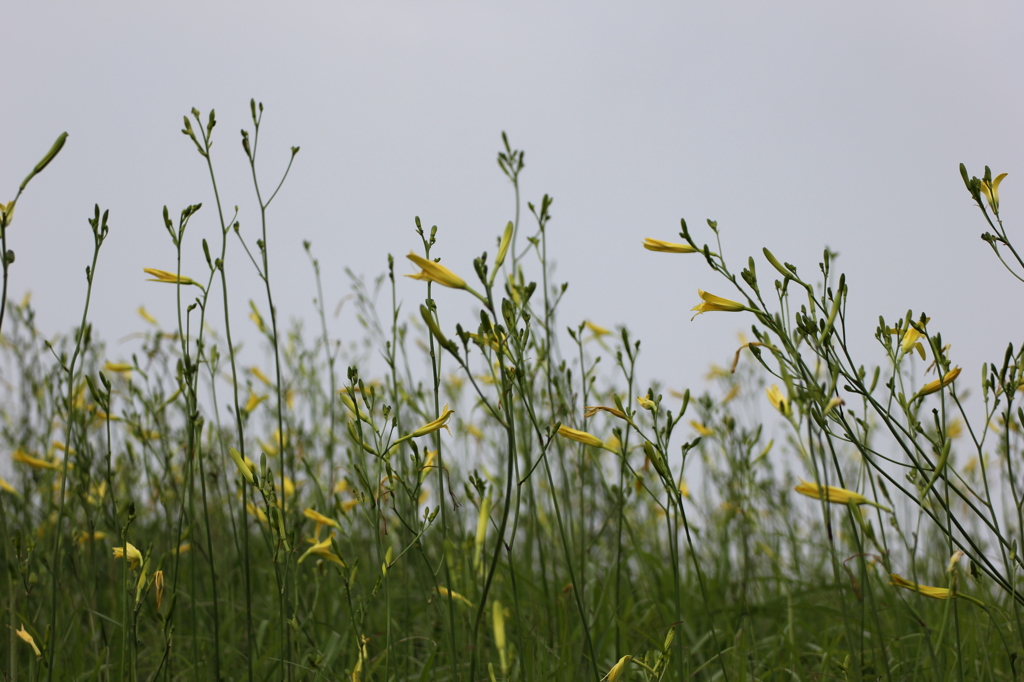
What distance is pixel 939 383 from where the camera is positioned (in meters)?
1.43

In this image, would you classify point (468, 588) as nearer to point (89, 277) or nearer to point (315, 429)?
point (89, 277)

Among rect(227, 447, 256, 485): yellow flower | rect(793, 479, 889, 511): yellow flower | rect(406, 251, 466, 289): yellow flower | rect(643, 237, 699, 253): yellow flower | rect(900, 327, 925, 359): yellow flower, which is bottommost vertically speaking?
rect(793, 479, 889, 511): yellow flower

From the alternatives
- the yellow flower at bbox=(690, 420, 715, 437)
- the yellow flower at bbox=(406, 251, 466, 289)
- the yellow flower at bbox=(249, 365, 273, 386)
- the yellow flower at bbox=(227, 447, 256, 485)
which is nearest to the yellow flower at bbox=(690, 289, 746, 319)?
the yellow flower at bbox=(406, 251, 466, 289)

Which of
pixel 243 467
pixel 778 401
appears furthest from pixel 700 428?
pixel 243 467

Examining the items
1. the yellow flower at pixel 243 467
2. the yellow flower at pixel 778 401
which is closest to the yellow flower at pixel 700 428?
the yellow flower at pixel 778 401

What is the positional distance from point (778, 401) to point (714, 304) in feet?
1.02

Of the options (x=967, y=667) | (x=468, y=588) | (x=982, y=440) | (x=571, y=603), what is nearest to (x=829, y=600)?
(x=967, y=667)

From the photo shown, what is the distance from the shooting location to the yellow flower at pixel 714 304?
1468mm

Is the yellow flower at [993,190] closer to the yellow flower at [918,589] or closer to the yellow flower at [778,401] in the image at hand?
the yellow flower at [778,401]

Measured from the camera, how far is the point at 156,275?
1782mm

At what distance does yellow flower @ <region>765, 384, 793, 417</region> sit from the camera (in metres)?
1.50

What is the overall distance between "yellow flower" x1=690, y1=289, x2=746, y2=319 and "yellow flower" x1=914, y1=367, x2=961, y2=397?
41cm

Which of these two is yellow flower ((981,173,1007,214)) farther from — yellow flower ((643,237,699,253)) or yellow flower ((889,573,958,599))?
yellow flower ((889,573,958,599))

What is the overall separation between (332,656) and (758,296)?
1.44 meters
